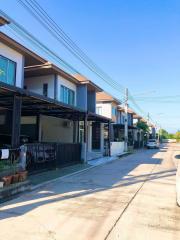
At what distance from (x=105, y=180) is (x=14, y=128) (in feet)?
14.3

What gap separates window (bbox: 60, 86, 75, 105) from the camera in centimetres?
2122

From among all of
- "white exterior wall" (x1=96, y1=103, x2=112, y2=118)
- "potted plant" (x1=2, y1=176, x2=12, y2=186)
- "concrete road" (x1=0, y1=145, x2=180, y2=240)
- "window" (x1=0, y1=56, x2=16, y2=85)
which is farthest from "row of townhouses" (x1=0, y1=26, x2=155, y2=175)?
"white exterior wall" (x1=96, y1=103, x2=112, y2=118)

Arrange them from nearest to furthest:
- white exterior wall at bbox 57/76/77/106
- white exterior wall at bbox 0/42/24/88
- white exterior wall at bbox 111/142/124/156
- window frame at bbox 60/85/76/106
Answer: white exterior wall at bbox 0/42/24/88, white exterior wall at bbox 57/76/77/106, window frame at bbox 60/85/76/106, white exterior wall at bbox 111/142/124/156

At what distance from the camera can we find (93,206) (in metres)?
7.29

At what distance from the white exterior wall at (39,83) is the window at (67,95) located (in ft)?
4.34

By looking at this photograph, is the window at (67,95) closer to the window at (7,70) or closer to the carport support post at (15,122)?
the window at (7,70)

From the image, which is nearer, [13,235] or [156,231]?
[13,235]

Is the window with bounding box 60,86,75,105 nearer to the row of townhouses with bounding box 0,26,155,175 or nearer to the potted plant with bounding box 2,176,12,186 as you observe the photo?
the row of townhouses with bounding box 0,26,155,175

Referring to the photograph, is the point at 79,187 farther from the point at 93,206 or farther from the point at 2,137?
the point at 2,137

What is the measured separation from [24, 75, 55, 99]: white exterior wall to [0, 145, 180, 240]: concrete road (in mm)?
10679

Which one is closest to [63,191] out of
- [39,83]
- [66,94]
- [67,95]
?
[39,83]

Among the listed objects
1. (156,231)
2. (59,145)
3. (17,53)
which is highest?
(17,53)

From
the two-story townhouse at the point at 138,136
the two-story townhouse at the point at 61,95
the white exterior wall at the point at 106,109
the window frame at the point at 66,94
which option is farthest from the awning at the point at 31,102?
the two-story townhouse at the point at 138,136

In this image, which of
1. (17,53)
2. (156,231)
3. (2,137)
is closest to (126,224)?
(156,231)
